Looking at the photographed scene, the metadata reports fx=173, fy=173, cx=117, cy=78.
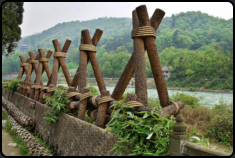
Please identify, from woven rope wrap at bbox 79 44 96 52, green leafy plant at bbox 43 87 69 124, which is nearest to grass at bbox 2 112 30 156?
green leafy plant at bbox 43 87 69 124

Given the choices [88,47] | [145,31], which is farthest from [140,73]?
[88,47]

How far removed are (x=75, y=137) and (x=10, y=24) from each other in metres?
11.6

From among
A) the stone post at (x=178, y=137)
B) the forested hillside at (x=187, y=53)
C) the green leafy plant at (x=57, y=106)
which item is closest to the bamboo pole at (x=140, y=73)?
the stone post at (x=178, y=137)

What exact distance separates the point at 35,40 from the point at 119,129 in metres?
91.3

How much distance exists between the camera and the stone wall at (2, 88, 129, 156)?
7.13 ft

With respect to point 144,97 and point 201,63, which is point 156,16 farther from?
point 201,63

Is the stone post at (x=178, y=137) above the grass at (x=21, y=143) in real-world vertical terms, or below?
above

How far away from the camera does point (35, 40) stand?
270ft

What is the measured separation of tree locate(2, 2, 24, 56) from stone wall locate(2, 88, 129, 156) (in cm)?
915

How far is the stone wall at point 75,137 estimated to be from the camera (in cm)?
217

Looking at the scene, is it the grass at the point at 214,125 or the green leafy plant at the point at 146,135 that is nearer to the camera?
the green leafy plant at the point at 146,135

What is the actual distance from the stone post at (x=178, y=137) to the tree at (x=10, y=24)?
12123 millimetres

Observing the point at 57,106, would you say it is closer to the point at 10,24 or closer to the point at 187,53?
the point at 10,24

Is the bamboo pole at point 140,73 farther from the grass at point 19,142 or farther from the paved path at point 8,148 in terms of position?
the paved path at point 8,148
